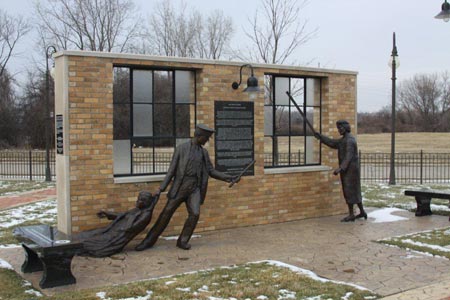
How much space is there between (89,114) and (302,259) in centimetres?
384

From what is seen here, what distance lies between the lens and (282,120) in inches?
410

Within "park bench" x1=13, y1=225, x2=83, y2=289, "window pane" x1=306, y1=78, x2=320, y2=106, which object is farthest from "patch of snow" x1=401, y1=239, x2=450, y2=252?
"park bench" x1=13, y1=225, x2=83, y2=289

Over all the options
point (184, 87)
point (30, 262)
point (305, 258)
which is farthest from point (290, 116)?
point (30, 262)

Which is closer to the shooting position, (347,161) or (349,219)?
(347,161)

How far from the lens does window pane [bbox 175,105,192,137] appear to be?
A: 30.2ft

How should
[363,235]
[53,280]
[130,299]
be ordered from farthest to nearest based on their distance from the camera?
[363,235], [53,280], [130,299]

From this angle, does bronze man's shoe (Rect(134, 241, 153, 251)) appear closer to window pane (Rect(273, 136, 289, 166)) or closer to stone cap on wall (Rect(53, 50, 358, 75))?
stone cap on wall (Rect(53, 50, 358, 75))

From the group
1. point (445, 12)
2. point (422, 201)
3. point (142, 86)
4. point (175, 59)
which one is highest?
point (445, 12)

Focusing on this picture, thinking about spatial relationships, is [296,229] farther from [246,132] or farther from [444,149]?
[444,149]

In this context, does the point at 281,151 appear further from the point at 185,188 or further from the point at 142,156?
the point at 185,188

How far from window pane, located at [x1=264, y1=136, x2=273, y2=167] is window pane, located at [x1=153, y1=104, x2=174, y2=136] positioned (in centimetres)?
196

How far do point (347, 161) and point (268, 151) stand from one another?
60.1 inches

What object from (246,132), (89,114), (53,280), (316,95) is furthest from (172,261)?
(316,95)

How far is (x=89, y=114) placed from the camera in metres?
7.85
